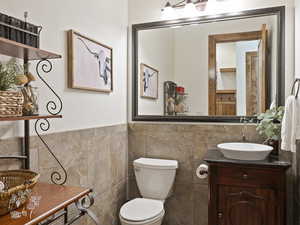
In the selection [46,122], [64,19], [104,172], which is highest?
[64,19]

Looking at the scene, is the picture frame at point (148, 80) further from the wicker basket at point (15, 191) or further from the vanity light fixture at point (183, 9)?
the wicker basket at point (15, 191)

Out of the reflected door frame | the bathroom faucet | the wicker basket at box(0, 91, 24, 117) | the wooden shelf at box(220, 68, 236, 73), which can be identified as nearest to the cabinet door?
the bathroom faucet

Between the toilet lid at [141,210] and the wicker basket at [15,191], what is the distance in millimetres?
1041

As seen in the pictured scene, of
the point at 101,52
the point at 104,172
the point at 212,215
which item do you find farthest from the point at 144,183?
the point at 101,52

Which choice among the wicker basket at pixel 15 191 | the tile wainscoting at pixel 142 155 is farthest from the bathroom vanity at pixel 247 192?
the wicker basket at pixel 15 191

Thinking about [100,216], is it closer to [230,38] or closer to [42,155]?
[42,155]

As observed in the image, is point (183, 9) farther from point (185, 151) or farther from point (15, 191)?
point (15, 191)

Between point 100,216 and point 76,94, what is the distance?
3.49 ft

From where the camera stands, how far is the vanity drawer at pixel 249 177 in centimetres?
179

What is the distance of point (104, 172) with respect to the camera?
216 centimetres

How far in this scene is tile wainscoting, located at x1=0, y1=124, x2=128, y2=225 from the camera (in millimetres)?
1445

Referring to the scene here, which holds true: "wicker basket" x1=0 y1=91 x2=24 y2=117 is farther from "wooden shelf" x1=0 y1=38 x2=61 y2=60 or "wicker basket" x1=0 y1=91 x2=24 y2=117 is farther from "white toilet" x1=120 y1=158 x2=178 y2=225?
"white toilet" x1=120 y1=158 x2=178 y2=225

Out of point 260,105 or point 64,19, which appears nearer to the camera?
point 64,19

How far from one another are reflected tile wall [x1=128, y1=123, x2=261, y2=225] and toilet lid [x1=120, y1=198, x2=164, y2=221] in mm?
405
